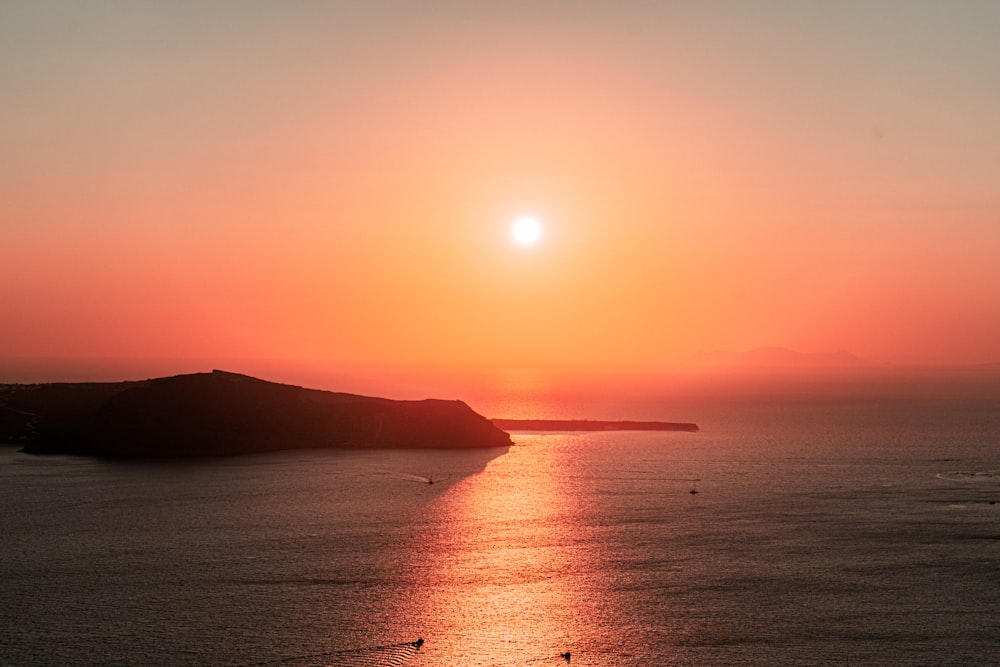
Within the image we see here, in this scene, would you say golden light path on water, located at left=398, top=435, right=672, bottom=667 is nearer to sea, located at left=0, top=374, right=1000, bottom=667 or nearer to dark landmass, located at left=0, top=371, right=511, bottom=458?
sea, located at left=0, top=374, right=1000, bottom=667

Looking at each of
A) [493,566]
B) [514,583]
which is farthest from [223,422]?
[514,583]

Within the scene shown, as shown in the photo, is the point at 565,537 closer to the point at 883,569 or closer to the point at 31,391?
the point at 883,569

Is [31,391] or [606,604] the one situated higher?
[31,391]

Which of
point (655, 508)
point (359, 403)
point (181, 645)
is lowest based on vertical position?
point (181, 645)

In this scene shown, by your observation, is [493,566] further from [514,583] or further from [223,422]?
[223,422]

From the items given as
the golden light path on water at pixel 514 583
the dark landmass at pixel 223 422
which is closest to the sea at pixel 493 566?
the golden light path on water at pixel 514 583

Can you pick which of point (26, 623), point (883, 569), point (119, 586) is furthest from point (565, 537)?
point (26, 623)
